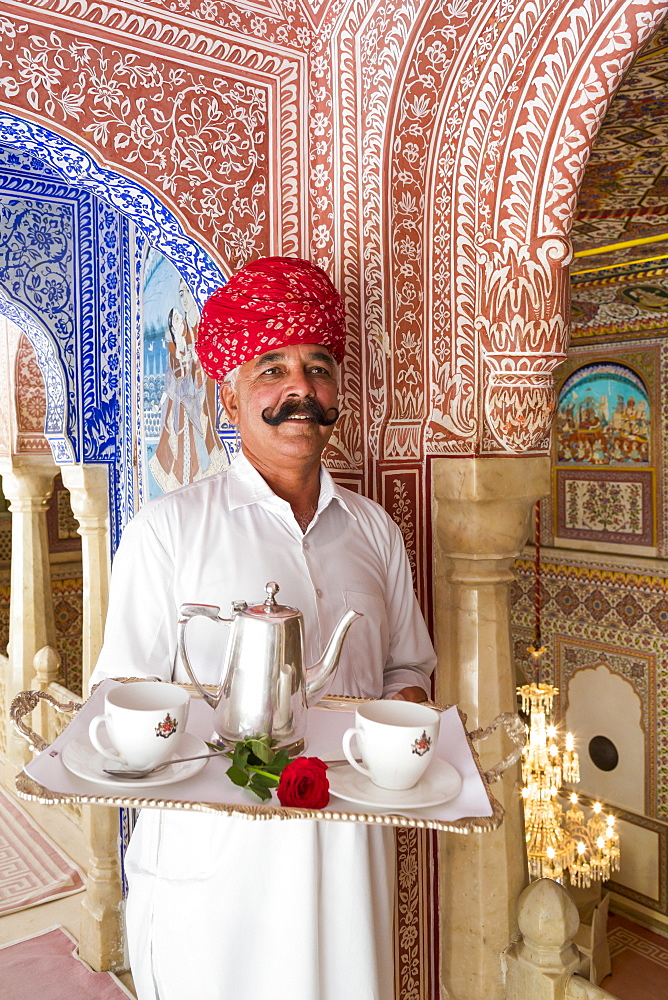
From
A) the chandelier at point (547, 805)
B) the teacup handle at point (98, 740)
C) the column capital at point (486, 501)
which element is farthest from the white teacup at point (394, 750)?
the chandelier at point (547, 805)

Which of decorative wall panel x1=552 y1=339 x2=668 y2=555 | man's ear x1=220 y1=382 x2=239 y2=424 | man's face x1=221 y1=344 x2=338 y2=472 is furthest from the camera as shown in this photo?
decorative wall panel x1=552 y1=339 x2=668 y2=555

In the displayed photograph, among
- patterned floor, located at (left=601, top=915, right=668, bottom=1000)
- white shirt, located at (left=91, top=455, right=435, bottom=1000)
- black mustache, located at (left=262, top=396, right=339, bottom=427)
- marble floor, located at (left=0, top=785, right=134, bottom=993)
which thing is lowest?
patterned floor, located at (left=601, top=915, right=668, bottom=1000)

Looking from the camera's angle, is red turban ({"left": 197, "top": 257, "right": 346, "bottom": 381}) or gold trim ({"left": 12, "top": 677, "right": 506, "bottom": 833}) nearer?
gold trim ({"left": 12, "top": 677, "right": 506, "bottom": 833})

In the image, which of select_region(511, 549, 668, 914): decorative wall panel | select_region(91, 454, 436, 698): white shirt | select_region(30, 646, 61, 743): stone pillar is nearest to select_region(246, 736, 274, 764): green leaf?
select_region(91, 454, 436, 698): white shirt

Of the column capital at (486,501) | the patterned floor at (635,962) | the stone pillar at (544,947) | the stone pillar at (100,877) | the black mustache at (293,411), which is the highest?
the black mustache at (293,411)

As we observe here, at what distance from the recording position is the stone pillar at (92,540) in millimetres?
3967

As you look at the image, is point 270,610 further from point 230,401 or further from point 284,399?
point 230,401

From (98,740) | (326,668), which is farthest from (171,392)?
(98,740)

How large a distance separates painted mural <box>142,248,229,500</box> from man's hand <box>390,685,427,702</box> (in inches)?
55.7

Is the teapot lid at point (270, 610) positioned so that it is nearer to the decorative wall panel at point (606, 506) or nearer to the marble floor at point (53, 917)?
the marble floor at point (53, 917)

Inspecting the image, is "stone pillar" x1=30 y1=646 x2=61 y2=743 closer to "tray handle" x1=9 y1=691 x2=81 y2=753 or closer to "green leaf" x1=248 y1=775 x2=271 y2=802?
"tray handle" x1=9 y1=691 x2=81 y2=753

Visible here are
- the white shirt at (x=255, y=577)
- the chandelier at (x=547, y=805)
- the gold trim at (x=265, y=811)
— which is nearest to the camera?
the gold trim at (x=265, y=811)

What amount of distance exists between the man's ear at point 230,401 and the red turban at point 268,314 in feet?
0.10

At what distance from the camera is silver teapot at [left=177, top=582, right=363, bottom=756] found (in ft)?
4.27
